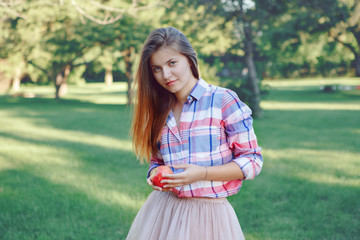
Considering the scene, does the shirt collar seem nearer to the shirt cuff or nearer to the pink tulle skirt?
the shirt cuff

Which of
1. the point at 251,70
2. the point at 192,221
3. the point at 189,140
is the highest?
the point at 251,70

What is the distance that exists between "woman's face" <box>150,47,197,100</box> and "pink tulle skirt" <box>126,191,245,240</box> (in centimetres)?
58

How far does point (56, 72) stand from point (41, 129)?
15.5 m

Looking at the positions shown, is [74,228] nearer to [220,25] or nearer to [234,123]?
[234,123]

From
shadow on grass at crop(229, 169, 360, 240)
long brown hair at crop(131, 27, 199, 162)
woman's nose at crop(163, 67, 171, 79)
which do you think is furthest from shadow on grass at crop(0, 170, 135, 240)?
woman's nose at crop(163, 67, 171, 79)

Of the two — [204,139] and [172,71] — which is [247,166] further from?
[172,71]

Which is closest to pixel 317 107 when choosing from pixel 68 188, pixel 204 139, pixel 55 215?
pixel 68 188

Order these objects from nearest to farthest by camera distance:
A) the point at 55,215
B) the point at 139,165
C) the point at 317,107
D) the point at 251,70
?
the point at 55,215 → the point at 139,165 → the point at 251,70 → the point at 317,107

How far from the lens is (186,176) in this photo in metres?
1.59

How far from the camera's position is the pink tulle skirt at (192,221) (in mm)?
1767

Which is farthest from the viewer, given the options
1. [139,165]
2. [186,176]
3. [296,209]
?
[139,165]

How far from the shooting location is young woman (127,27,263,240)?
167cm

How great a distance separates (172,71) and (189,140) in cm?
36

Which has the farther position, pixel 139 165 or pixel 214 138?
pixel 139 165
